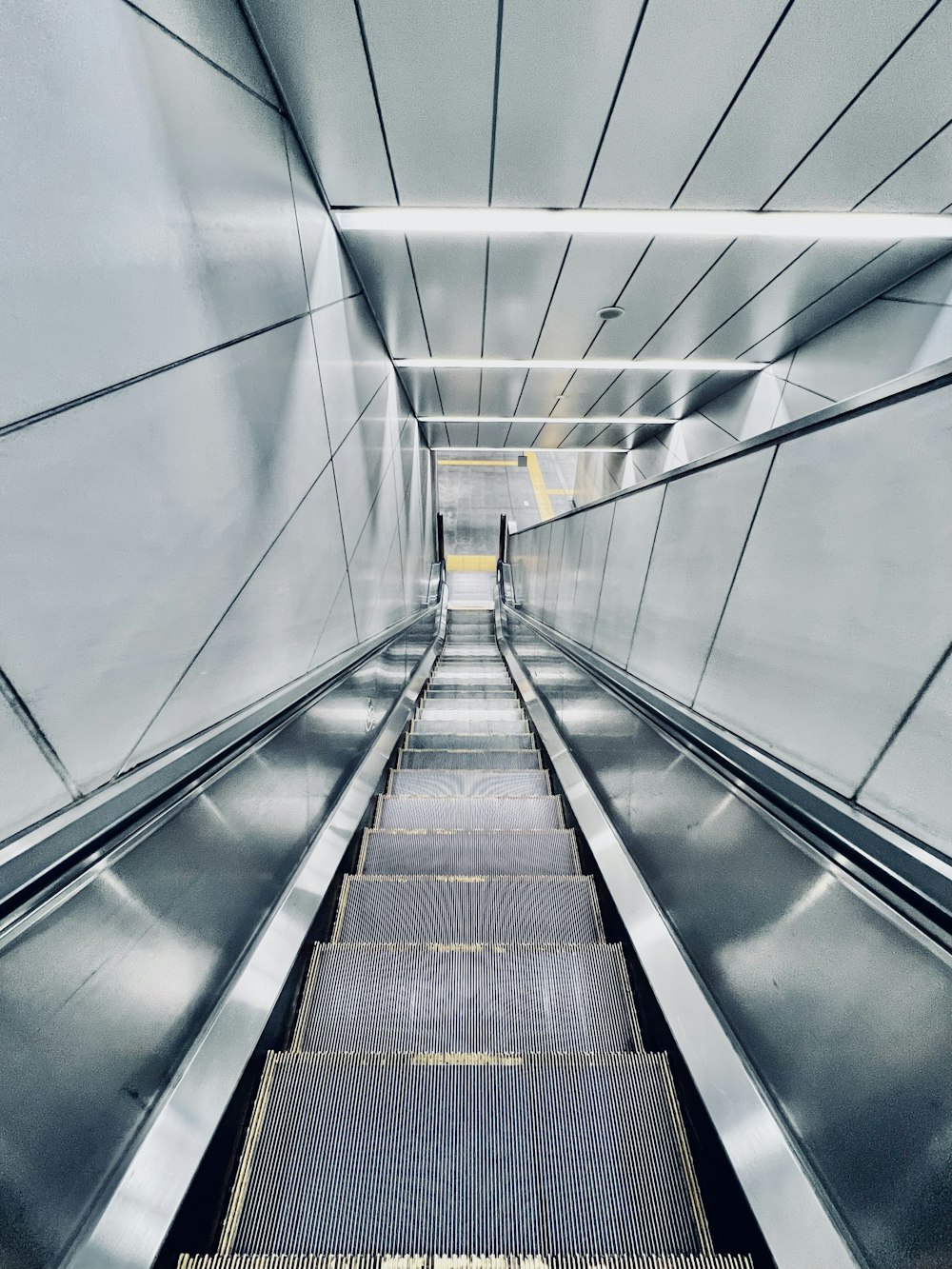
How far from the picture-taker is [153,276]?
5.50 feet

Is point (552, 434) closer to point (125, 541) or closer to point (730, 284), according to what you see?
point (730, 284)

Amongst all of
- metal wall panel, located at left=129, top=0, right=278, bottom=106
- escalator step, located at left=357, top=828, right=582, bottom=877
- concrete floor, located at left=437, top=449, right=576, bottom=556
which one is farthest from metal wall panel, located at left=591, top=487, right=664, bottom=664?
concrete floor, located at left=437, top=449, right=576, bottom=556

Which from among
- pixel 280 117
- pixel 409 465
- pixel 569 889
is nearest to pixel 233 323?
pixel 280 117

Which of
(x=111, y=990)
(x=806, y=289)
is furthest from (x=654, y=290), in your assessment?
(x=111, y=990)

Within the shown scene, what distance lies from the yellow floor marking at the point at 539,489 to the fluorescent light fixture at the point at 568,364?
10.5 metres

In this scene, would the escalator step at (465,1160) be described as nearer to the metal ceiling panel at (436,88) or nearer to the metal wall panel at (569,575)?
the metal ceiling panel at (436,88)

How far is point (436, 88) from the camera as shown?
248 cm

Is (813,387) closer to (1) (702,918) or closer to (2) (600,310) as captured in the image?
(2) (600,310)

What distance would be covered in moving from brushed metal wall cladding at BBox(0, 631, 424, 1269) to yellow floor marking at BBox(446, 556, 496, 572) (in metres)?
13.9

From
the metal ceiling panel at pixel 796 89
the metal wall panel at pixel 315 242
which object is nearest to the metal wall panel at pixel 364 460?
the metal wall panel at pixel 315 242

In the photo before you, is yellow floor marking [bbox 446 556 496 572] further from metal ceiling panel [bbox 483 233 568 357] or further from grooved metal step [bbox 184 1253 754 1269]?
grooved metal step [bbox 184 1253 754 1269]

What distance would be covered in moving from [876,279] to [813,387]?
121cm

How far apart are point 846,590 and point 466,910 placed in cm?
172

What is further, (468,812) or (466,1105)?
(468,812)
